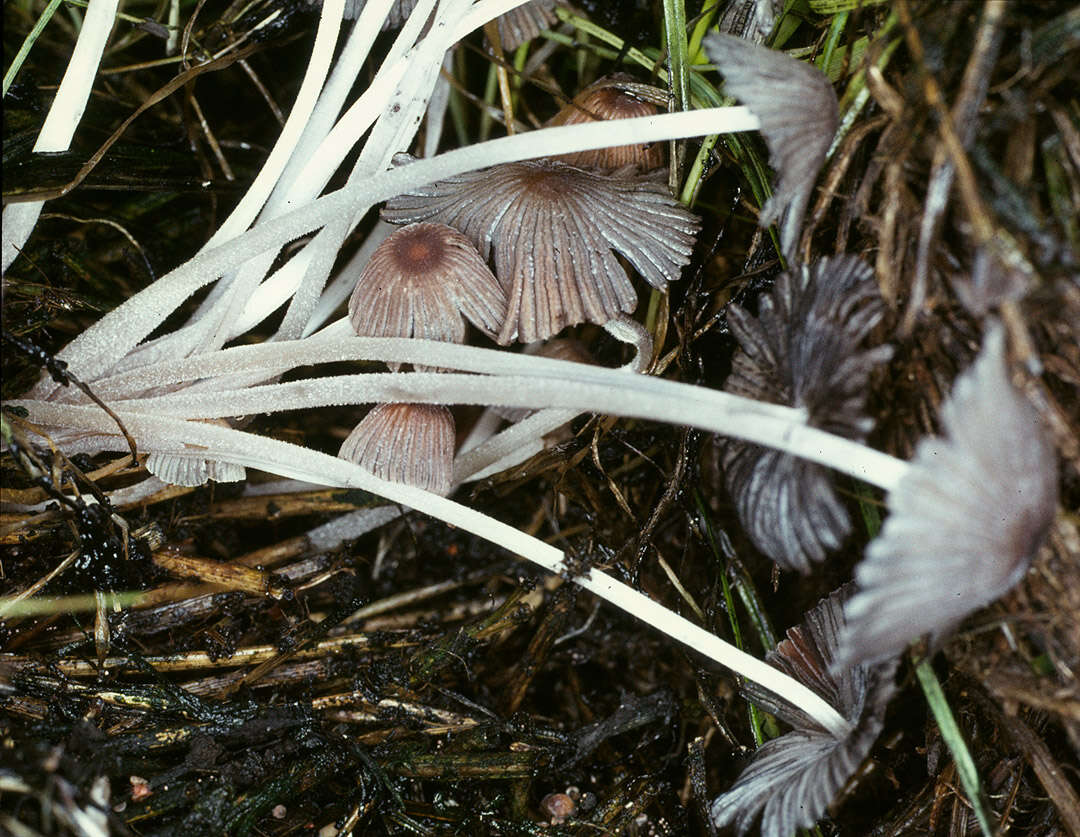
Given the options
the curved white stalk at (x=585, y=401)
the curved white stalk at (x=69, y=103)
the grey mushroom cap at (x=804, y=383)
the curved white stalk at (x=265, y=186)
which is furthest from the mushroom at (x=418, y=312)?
the curved white stalk at (x=69, y=103)

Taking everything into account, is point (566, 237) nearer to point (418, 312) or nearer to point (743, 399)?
point (418, 312)

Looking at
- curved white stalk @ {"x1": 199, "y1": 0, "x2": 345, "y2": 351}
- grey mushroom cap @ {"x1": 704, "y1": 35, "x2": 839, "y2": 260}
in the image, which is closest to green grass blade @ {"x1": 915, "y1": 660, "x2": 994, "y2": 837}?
grey mushroom cap @ {"x1": 704, "y1": 35, "x2": 839, "y2": 260}

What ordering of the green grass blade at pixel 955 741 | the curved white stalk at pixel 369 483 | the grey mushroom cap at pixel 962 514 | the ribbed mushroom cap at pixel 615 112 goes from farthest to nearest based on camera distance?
1. the ribbed mushroom cap at pixel 615 112
2. the curved white stalk at pixel 369 483
3. the green grass blade at pixel 955 741
4. the grey mushroom cap at pixel 962 514

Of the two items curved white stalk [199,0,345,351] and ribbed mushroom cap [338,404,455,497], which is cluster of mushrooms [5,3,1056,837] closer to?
ribbed mushroom cap [338,404,455,497]

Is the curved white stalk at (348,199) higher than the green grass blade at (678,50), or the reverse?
the green grass blade at (678,50)

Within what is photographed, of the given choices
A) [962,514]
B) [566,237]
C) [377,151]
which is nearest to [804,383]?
[962,514]

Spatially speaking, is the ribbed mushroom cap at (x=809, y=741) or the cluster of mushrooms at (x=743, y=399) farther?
the ribbed mushroom cap at (x=809, y=741)

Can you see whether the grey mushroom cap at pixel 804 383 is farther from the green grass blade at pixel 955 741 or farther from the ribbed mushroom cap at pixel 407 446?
the ribbed mushroom cap at pixel 407 446

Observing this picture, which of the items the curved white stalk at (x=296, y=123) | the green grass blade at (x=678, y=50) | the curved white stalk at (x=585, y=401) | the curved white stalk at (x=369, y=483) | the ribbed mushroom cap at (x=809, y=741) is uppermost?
the green grass blade at (x=678, y=50)
